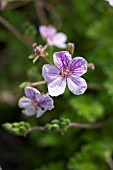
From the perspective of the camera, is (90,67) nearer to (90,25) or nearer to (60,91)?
(60,91)

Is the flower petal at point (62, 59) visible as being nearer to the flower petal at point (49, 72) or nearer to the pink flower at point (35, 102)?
the flower petal at point (49, 72)

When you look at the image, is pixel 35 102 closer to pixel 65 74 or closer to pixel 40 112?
pixel 40 112

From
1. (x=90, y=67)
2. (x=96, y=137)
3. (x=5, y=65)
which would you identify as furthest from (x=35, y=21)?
(x=90, y=67)

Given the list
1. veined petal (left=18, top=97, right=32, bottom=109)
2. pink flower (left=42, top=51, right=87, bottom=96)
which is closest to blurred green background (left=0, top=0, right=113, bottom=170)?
veined petal (left=18, top=97, right=32, bottom=109)

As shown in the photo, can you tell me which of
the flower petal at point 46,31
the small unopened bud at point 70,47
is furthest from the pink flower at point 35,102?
the flower petal at point 46,31

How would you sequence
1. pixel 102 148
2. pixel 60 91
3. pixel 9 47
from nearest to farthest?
pixel 60 91 → pixel 102 148 → pixel 9 47

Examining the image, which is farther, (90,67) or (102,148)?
(102,148)

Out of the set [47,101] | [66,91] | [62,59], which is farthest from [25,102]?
[66,91]

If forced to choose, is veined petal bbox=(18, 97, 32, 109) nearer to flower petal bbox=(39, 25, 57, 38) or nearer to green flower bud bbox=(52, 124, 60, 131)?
green flower bud bbox=(52, 124, 60, 131)
